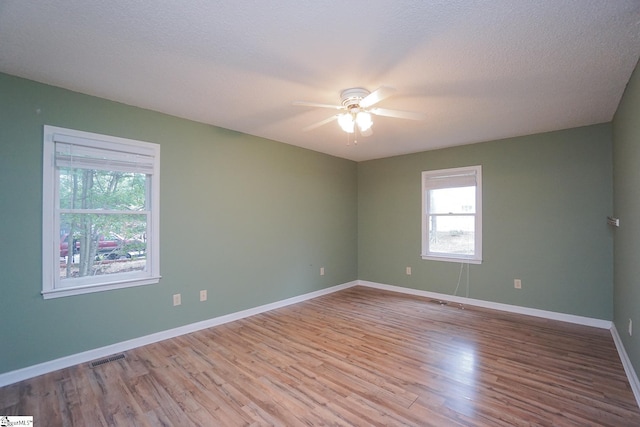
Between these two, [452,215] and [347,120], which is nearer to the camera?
[347,120]

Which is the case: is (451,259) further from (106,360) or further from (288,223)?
(106,360)

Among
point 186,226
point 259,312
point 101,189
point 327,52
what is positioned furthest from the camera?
point 259,312

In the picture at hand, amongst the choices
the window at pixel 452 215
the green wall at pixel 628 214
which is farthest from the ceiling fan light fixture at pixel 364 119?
the window at pixel 452 215

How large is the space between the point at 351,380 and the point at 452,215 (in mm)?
3210

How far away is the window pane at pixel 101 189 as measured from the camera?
105 inches

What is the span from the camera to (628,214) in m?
2.50

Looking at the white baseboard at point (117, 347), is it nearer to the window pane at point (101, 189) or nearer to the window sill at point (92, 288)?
the window sill at point (92, 288)

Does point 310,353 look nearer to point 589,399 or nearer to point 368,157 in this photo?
point 589,399

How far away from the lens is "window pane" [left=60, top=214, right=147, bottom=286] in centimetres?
267

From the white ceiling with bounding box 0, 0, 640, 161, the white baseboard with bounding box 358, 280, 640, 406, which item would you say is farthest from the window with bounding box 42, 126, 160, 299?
the white baseboard with bounding box 358, 280, 640, 406

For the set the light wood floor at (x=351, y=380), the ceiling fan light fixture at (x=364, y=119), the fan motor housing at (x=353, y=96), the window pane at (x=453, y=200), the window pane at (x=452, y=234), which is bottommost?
the light wood floor at (x=351, y=380)

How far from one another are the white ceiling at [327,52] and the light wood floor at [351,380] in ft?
7.89

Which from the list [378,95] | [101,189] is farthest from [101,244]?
[378,95]

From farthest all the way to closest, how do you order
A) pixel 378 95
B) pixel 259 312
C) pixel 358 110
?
pixel 259 312 < pixel 358 110 < pixel 378 95
